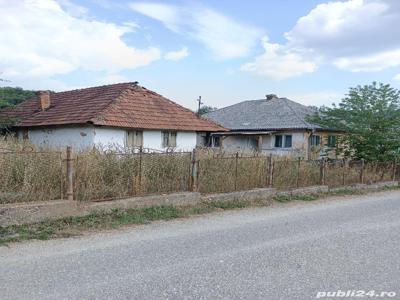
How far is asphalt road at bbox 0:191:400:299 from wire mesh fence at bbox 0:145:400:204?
1.66m

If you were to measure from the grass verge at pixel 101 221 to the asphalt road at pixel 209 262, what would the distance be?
0.39 metres

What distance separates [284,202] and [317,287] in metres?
7.32

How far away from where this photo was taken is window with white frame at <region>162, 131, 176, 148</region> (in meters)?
22.4

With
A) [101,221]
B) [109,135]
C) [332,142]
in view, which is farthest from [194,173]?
[332,142]

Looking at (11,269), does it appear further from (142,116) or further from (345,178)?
(142,116)

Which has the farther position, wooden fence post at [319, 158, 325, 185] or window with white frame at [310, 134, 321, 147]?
window with white frame at [310, 134, 321, 147]

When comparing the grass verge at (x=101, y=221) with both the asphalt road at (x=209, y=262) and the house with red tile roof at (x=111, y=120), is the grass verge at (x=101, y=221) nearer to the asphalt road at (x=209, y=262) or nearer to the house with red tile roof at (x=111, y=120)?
the asphalt road at (x=209, y=262)

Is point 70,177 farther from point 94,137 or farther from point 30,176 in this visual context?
point 94,137

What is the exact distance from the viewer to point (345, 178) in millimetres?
16422

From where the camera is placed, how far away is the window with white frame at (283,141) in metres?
30.7

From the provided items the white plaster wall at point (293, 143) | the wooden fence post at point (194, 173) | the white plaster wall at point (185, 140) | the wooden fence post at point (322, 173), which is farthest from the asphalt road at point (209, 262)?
the white plaster wall at point (293, 143)

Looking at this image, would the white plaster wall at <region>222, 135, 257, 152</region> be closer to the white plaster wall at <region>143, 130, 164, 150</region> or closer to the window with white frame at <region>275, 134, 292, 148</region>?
the window with white frame at <region>275, 134, 292, 148</region>

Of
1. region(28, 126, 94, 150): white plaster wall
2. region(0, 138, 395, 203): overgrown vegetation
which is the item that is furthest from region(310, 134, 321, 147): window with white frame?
region(28, 126, 94, 150): white plaster wall

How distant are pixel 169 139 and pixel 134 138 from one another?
91.5 inches
